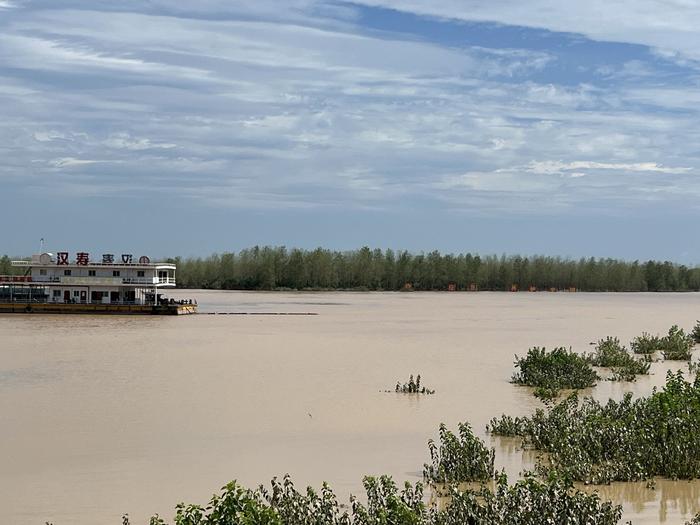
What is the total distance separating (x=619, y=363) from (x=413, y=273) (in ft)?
335

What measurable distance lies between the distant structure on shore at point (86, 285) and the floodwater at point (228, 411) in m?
11.7

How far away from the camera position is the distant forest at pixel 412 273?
124m

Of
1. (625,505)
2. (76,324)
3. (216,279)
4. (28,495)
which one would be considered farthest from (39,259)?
(216,279)

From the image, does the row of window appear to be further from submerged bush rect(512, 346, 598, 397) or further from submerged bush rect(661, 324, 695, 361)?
submerged bush rect(512, 346, 598, 397)

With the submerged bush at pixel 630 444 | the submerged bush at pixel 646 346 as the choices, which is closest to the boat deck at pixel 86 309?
the submerged bush at pixel 646 346

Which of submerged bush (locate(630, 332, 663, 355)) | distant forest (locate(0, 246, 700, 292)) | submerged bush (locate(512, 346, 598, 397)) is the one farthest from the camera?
distant forest (locate(0, 246, 700, 292))

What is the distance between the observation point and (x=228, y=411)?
21.2 meters

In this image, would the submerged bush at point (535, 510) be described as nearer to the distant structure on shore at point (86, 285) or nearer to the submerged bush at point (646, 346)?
the submerged bush at point (646, 346)

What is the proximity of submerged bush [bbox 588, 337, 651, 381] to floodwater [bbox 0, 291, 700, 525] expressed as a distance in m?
0.51

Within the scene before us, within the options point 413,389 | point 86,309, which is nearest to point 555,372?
point 413,389

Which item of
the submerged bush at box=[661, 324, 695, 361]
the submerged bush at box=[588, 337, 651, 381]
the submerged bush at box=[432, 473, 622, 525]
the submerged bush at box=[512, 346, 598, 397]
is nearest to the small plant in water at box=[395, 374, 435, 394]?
the submerged bush at box=[512, 346, 598, 397]

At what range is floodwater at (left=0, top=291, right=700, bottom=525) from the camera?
45.3ft

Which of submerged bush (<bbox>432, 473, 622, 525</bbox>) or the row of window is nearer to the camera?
submerged bush (<bbox>432, 473, 622, 525</bbox>)

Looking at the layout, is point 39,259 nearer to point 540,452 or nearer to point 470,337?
point 470,337
